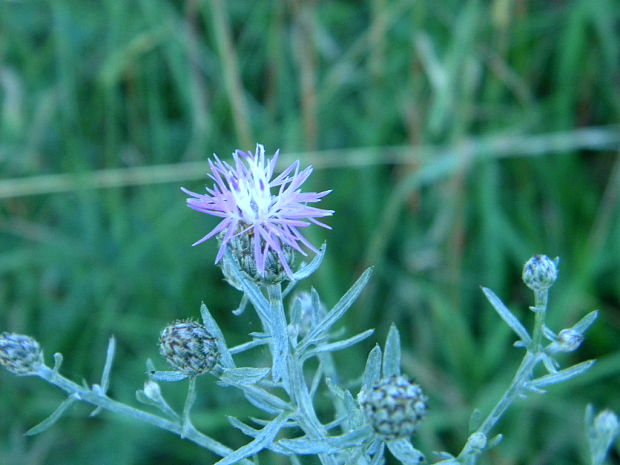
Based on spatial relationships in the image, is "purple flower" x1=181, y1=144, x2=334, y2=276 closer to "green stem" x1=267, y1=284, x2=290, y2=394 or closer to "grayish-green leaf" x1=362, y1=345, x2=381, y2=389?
"green stem" x1=267, y1=284, x2=290, y2=394

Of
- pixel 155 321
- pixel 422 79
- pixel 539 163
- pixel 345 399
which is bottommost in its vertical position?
pixel 345 399

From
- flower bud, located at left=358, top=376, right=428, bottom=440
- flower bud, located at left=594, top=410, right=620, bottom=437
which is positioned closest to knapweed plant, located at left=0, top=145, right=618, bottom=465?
flower bud, located at left=358, top=376, right=428, bottom=440

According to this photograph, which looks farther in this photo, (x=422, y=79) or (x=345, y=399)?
(x=422, y=79)

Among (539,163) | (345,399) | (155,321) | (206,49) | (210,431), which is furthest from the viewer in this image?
(206,49)

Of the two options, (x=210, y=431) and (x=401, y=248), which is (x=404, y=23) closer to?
(x=401, y=248)

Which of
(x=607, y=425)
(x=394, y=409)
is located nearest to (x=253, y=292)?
(x=394, y=409)

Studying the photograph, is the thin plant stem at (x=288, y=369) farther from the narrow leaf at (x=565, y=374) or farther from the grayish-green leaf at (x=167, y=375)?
the narrow leaf at (x=565, y=374)

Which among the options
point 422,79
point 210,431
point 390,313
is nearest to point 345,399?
point 210,431

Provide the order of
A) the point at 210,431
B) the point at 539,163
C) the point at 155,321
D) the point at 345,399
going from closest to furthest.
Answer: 1. the point at 345,399
2. the point at 210,431
3. the point at 155,321
4. the point at 539,163

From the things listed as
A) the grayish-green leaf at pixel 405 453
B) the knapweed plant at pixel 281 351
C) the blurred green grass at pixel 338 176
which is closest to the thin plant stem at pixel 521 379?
the knapweed plant at pixel 281 351
